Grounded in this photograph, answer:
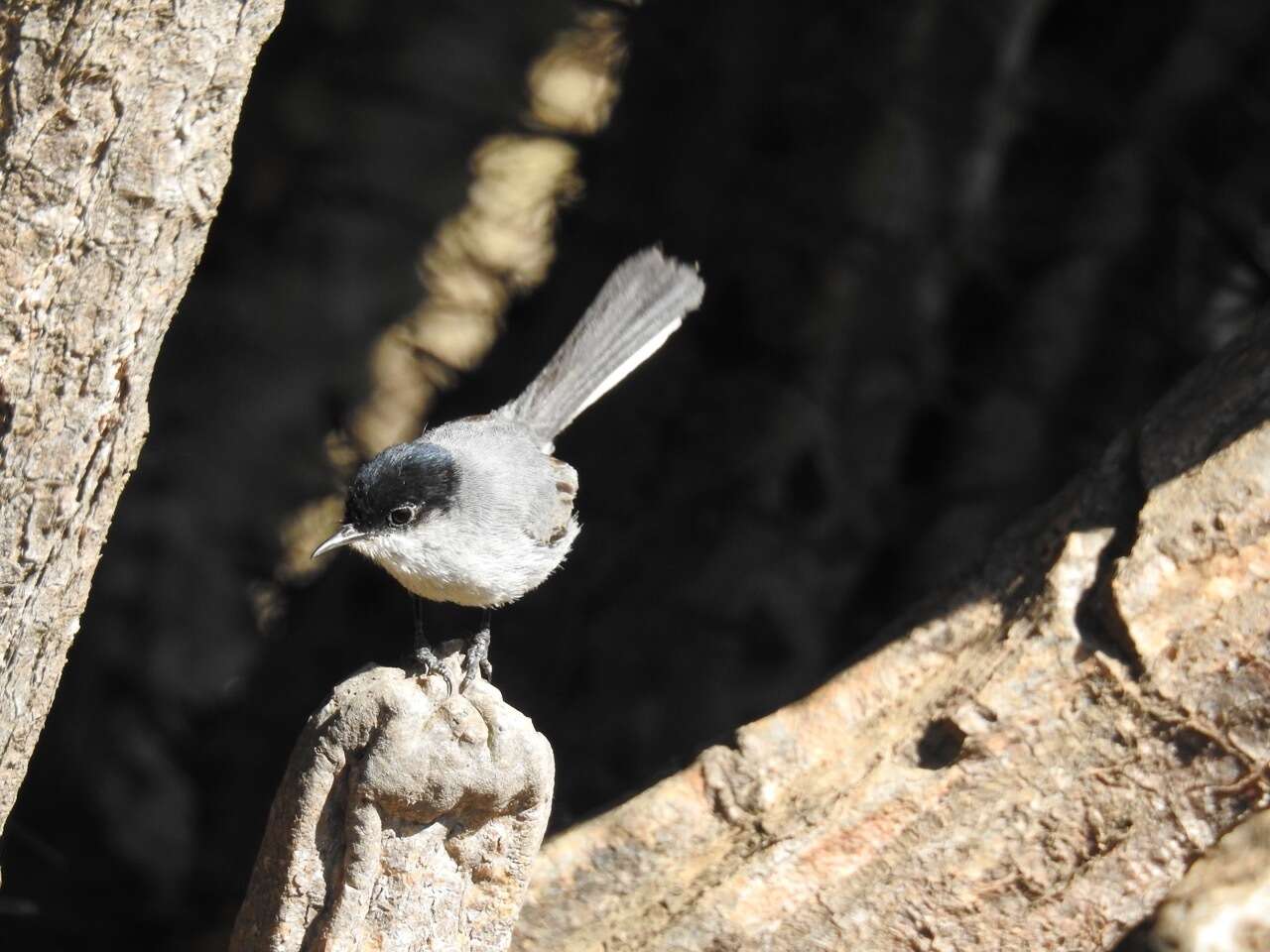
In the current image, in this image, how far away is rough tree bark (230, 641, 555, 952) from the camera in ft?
8.64

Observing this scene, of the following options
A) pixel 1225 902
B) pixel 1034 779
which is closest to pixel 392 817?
pixel 1034 779

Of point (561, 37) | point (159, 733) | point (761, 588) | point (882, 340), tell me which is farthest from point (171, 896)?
point (561, 37)

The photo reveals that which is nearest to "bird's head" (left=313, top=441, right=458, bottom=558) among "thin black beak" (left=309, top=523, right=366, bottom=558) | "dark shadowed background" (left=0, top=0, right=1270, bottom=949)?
"thin black beak" (left=309, top=523, right=366, bottom=558)

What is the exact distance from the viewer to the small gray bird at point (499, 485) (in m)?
3.30

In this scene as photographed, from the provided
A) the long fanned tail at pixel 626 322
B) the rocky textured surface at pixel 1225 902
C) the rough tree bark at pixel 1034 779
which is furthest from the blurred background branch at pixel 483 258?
the rocky textured surface at pixel 1225 902

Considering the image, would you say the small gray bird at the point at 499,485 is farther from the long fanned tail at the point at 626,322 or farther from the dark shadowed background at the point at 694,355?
the dark shadowed background at the point at 694,355

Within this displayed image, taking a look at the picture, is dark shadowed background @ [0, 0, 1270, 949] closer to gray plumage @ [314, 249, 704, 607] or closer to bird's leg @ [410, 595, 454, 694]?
gray plumage @ [314, 249, 704, 607]

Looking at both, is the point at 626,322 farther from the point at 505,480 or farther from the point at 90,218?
the point at 90,218

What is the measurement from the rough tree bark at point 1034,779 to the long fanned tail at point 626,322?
45.7 inches

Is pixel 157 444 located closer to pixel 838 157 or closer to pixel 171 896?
pixel 171 896

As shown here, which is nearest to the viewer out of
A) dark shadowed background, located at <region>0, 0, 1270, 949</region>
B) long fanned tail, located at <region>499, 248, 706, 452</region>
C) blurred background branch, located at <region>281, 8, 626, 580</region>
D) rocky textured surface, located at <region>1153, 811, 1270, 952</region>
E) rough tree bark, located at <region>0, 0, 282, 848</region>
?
rough tree bark, located at <region>0, 0, 282, 848</region>

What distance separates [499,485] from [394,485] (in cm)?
42

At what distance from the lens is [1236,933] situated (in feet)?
9.22

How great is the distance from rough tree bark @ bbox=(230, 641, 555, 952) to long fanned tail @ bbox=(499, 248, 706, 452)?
4.57 feet
